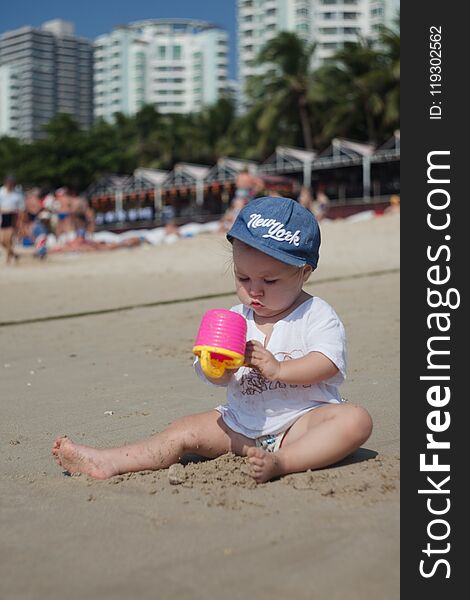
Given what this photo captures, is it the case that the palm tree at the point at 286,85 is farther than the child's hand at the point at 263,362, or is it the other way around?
the palm tree at the point at 286,85

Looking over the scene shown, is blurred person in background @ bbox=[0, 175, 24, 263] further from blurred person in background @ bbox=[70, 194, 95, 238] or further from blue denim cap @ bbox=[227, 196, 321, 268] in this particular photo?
blue denim cap @ bbox=[227, 196, 321, 268]

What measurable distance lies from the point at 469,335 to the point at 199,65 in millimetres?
162261

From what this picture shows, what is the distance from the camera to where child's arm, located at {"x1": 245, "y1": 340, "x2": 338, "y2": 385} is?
2.59m

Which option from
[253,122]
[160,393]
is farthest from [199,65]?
[160,393]

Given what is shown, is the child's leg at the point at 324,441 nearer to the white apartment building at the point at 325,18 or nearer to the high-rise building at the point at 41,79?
the white apartment building at the point at 325,18

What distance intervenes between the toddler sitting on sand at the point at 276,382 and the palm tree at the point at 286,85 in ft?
152

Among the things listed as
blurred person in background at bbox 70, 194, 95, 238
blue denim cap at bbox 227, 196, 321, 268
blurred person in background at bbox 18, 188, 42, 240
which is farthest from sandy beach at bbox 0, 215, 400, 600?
blurred person in background at bbox 70, 194, 95, 238

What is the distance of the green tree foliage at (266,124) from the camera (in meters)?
43.9

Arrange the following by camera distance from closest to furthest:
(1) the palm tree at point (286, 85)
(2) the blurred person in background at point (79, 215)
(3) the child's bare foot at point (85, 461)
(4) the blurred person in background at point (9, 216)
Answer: (3) the child's bare foot at point (85, 461) → (4) the blurred person in background at point (9, 216) → (2) the blurred person in background at point (79, 215) → (1) the palm tree at point (286, 85)

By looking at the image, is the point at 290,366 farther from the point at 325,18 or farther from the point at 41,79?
the point at 41,79

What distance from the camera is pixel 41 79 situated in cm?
17012

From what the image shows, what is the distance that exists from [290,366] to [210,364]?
0.27 meters

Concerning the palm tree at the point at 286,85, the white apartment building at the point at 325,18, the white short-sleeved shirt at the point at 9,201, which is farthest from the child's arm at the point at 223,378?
the white apartment building at the point at 325,18

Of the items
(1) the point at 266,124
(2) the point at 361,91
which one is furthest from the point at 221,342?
(1) the point at 266,124
